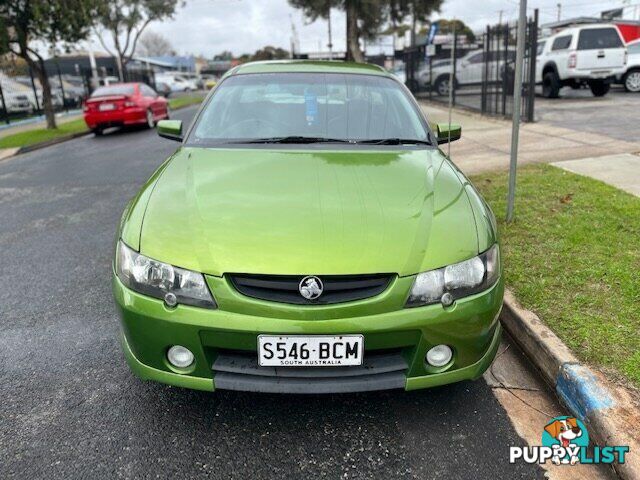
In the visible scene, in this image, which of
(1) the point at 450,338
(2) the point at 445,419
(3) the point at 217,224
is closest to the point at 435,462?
(2) the point at 445,419

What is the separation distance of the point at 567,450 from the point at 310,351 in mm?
1204

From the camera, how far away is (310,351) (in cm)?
219

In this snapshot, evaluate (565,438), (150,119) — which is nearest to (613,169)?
(565,438)

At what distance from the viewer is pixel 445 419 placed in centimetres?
253

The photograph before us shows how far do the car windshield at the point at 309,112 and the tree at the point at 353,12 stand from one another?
786 inches

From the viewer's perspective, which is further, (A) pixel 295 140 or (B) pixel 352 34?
(B) pixel 352 34

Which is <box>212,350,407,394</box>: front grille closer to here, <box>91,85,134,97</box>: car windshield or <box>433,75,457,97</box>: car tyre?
<box>91,85,134,97</box>: car windshield

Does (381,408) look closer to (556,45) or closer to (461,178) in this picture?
(461,178)

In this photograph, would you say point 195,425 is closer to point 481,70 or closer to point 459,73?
point 481,70

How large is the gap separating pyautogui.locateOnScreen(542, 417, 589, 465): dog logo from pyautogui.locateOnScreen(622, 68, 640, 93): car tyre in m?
17.8

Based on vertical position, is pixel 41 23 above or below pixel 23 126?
above

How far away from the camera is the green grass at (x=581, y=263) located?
2.88 meters

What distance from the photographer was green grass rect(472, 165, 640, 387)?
113 inches

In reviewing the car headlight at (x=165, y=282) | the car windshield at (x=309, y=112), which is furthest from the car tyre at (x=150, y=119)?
the car headlight at (x=165, y=282)
